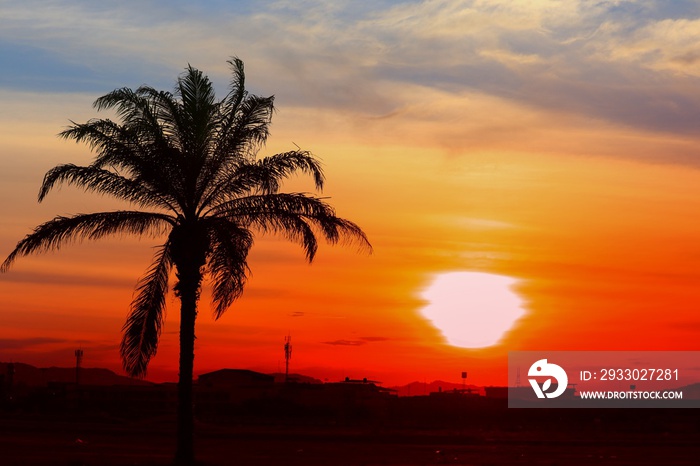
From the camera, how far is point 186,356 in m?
27.0

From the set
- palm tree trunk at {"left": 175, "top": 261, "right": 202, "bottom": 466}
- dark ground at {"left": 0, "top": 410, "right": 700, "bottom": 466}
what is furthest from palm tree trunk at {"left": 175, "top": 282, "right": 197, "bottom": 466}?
dark ground at {"left": 0, "top": 410, "right": 700, "bottom": 466}

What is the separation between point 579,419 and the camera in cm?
10625

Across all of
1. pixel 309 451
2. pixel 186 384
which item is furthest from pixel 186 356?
pixel 309 451

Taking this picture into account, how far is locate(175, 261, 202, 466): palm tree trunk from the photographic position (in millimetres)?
26812

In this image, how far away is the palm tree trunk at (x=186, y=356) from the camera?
26.8m

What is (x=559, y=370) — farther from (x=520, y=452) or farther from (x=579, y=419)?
(x=579, y=419)

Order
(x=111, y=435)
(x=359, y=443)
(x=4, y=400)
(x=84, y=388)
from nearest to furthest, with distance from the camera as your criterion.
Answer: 1. (x=359, y=443)
2. (x=111, y=435)
3. (x=4, y=400)
4. (x=84, y=388)

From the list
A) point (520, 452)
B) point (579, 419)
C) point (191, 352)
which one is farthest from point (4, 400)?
point (191, 352)

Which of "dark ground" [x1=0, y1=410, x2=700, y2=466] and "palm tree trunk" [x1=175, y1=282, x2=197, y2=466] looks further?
"dark ground" [x1=0, y1=410, x2=700, y2=466]

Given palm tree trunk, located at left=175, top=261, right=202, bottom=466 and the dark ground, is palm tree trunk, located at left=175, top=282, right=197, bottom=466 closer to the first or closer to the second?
palm tree trunk, located at left=175, top=261, right=202, bottom=466

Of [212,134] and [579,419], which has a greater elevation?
[212,134]

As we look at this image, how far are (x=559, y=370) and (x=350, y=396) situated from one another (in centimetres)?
6382

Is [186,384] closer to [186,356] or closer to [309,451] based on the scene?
[186,356]

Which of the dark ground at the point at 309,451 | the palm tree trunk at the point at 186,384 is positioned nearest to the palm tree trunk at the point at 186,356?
the palm tree trunk at the point at 186,384
